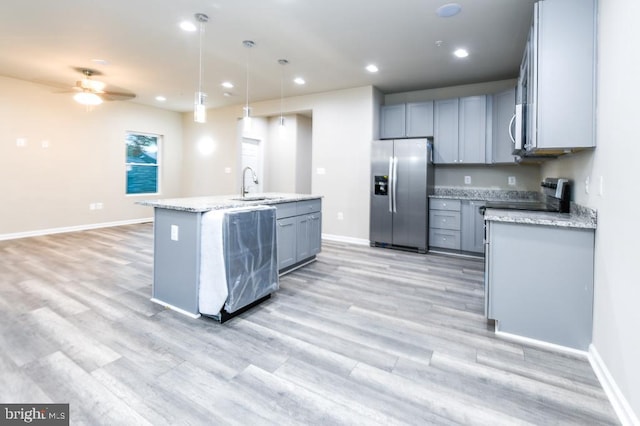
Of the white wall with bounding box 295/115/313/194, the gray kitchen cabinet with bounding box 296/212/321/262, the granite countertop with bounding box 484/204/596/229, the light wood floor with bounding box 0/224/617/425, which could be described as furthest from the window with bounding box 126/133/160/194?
the granite countertop with bounding box 484/204/596/229

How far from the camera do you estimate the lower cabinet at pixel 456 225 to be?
473 cm

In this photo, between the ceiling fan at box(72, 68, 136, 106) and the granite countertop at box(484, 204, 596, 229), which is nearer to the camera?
the granite countertop at box(484, 204, 596, 229)

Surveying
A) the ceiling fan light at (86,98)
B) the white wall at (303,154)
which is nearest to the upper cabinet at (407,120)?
the white wall at (303,154)

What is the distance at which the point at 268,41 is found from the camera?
3.75 metres

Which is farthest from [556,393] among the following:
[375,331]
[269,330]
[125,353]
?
[125,353]

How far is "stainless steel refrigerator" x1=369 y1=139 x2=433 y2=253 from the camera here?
4906mm

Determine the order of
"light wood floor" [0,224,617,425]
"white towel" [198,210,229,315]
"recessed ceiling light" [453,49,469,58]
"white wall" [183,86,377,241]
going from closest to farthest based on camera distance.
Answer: "light wood floor" [0,224,617,425]
"white towel" [198,210,229,315]
"recessed ceiling light" [453,49,469,58]
"white wall" [183,86,377,241]

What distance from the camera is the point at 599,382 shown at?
1.81 metres

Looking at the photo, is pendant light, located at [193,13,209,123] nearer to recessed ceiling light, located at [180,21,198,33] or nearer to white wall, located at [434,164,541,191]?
recessed ceiling light, located at [180,21,198,33]

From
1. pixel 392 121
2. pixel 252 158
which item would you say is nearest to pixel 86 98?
pixel 252 158

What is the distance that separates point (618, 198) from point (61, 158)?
307 inches

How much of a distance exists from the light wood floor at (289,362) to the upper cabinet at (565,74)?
4.81 feet

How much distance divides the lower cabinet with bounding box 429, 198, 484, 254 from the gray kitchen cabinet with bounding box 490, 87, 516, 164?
728 millimetres

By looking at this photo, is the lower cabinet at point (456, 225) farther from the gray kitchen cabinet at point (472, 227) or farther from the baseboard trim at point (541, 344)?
the baseboard trim at point (541, 344)
